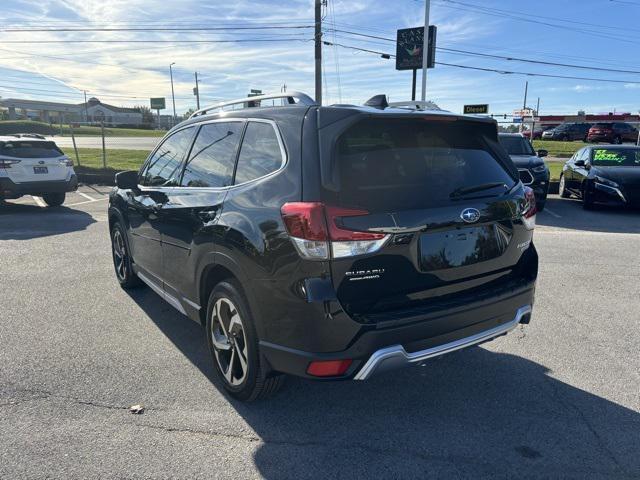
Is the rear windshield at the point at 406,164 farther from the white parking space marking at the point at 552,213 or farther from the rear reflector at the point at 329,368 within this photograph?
the white parking space marking at the point at 552,213

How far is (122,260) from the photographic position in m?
5.58

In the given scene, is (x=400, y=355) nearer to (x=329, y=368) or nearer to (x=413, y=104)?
(x=329, y=368)

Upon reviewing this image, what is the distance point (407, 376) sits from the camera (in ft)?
11.9

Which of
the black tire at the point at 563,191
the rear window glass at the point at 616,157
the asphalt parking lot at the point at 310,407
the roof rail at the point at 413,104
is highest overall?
the roof rail at the point at 413,104

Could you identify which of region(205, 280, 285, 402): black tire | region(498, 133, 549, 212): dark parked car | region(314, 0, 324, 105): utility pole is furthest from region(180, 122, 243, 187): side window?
region(314, 0, 324, 105): utility pole

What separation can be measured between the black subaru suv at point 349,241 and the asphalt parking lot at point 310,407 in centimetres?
41

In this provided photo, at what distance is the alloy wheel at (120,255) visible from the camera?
216 inches

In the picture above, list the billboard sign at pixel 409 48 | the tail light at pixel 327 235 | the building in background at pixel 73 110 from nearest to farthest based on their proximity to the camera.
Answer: the tail light at pixel 327 235 < the billboard sign at pixel 409 48 < the building in background at pixel 73 110

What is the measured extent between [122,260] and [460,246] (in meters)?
4.09

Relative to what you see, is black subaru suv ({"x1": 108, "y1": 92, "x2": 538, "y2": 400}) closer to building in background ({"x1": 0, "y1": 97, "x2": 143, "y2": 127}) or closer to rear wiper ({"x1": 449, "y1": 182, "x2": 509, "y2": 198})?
rear wiper ({"x1": 449, "y1": 182, "x2": 509, "y2": 198})

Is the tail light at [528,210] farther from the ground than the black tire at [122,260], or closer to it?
farther from the ground

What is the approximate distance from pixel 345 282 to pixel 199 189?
5.06ft

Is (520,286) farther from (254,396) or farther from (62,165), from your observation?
(62,165)

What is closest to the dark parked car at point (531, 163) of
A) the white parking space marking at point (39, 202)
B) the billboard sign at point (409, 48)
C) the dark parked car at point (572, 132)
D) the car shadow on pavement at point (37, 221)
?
the car shadow on pavement at point (37, 221)
